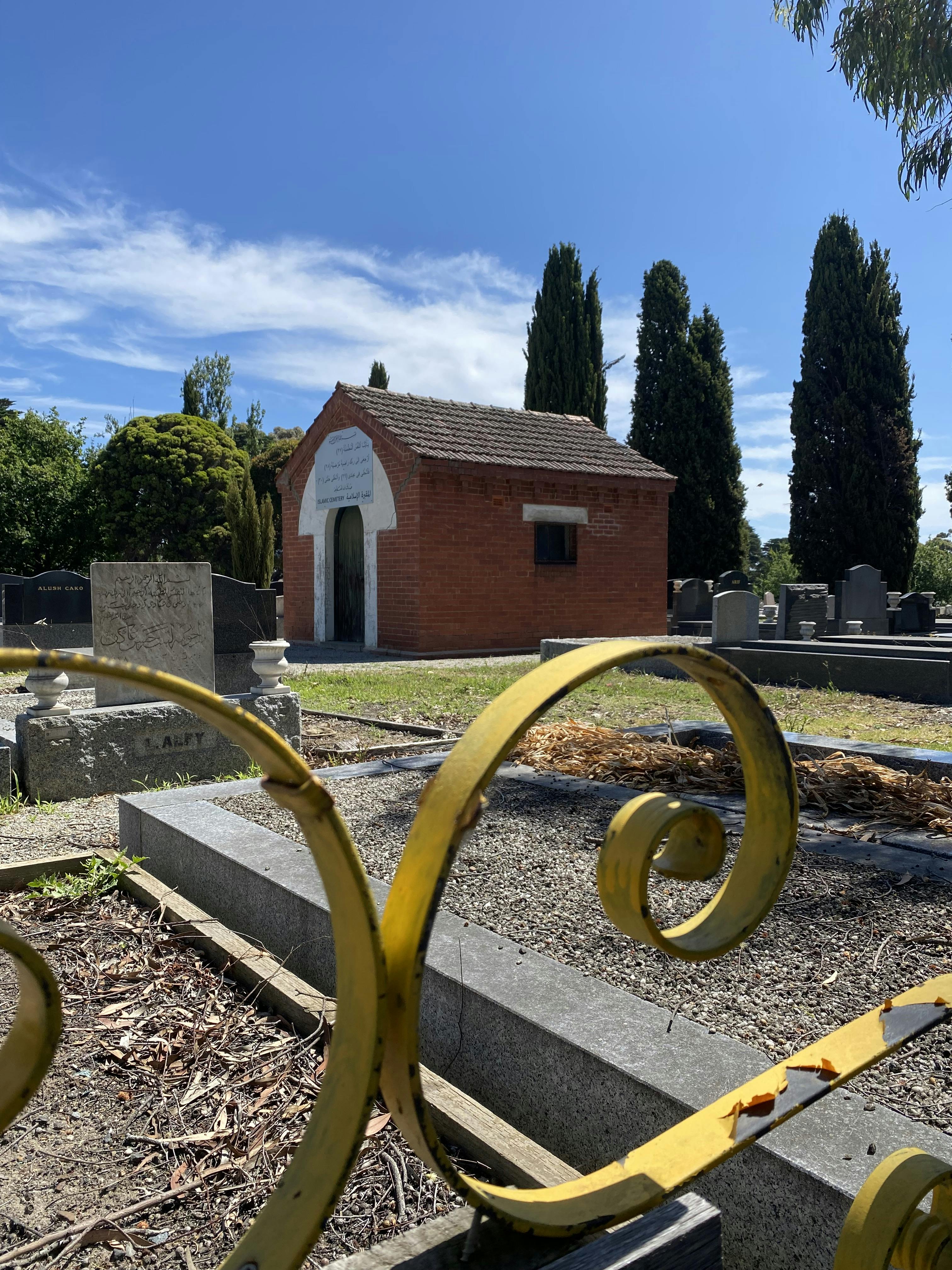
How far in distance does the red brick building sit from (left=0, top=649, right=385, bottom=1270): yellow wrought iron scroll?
→ 1411cm

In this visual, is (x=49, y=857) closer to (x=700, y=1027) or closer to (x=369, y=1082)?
(x=700, y=1027)

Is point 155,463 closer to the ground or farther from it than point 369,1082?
farther from it

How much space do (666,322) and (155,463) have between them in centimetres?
1875

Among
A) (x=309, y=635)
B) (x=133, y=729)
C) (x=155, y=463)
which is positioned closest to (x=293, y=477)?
(x=309, y=635)

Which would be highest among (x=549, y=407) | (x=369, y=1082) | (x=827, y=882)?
(x=549, y=407)

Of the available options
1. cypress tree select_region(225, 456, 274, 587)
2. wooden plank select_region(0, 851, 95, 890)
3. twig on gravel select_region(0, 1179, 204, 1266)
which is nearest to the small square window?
cypress tree select_region(225, 456, 274, 587)

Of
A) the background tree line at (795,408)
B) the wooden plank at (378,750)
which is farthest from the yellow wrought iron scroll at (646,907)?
the background tree line at (795,408)

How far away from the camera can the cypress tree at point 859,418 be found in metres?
28.4

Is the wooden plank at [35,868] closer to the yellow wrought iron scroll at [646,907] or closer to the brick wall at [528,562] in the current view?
the yellow wrought iron scroll at [646,907]

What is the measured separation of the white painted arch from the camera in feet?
51.7

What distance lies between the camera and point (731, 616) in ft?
39.4

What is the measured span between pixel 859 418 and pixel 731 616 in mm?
19936

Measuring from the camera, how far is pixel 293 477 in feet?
60.5

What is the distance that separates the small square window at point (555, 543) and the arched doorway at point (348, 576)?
10.8 feet
